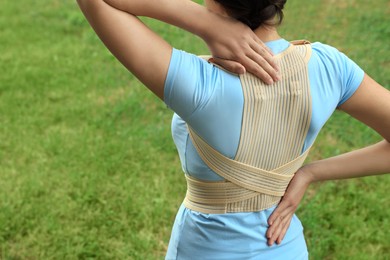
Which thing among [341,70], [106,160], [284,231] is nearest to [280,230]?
[284,231]

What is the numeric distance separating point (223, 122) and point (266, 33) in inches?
10.5

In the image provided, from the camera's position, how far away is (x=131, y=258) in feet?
10.6

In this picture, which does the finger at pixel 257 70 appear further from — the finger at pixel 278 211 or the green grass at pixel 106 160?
the green grass at pixel 106 160

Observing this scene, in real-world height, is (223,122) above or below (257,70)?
below

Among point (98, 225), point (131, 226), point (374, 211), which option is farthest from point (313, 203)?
point (98, 225)

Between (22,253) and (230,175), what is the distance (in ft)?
7.47

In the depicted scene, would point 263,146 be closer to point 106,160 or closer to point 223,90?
point 223,90

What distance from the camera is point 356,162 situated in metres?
1.68

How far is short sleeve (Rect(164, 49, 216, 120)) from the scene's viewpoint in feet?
4.03

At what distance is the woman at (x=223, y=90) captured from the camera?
1231 millimetres

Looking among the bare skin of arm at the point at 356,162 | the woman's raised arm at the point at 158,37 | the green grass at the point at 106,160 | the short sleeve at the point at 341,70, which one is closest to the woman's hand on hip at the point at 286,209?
the bare skin of arm at the point at 356,162

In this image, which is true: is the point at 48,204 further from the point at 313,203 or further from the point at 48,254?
the point at 313,203

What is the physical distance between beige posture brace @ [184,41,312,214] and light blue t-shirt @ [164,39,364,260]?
0.02m

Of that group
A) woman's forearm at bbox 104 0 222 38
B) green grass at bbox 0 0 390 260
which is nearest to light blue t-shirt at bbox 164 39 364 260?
woman's forearm at bbox 104 0 222 38
